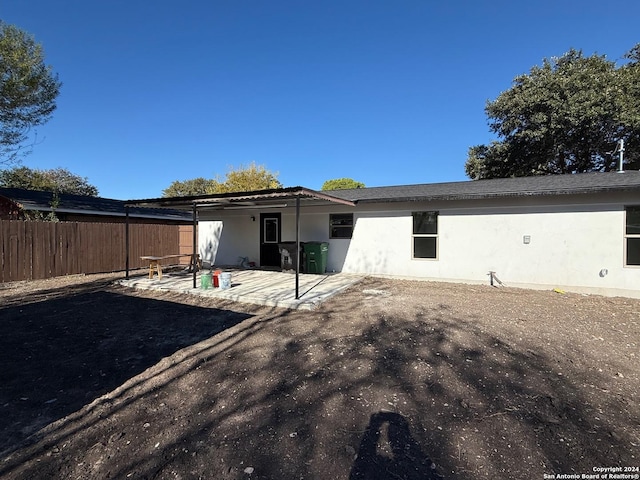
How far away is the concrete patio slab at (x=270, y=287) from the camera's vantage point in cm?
630

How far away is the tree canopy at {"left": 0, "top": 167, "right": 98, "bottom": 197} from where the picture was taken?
23980mm

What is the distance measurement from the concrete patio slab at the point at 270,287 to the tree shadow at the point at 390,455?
3566 mm

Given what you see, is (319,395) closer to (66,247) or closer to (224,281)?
(224,281)

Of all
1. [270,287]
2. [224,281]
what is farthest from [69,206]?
[270,287]

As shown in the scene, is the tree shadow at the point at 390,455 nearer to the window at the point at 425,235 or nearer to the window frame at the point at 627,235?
the window at the point at 425,235

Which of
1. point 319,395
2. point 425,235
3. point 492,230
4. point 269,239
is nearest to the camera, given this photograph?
point 319,395

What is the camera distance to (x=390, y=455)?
2.09 m

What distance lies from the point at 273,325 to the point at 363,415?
2632mm

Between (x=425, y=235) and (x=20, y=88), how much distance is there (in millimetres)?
13729

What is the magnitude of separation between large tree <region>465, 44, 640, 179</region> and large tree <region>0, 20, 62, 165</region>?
20917 millimetres

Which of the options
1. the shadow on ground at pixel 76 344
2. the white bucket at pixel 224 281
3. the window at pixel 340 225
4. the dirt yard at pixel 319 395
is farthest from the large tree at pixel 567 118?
the shadow on ground at pixel 76 344

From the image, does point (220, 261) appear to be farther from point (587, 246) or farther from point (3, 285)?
point (587, 246)

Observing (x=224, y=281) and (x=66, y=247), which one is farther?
(x=66, y=247)

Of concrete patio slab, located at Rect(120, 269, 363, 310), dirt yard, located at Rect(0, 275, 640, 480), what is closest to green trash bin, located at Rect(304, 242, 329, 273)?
concrete patio slab, located at Rect(120, 269, 363, 310)
